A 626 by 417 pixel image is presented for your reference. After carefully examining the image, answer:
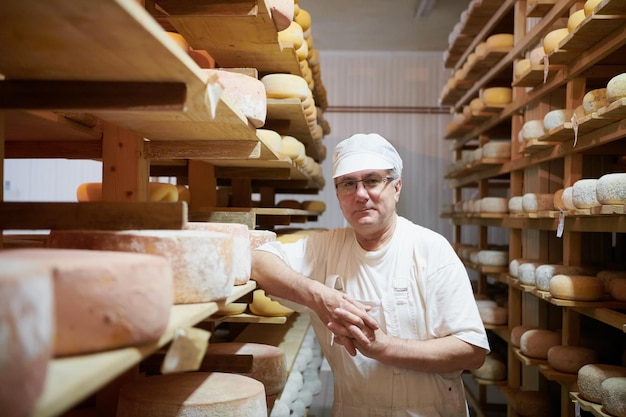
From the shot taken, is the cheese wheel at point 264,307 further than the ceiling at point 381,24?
No

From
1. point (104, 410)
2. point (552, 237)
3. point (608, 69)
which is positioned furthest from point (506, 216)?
point (104, 410)

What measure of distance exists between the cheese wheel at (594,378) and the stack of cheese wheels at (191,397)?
1.74m

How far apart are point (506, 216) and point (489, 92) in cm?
97

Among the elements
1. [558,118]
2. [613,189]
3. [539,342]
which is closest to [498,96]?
[558,118]

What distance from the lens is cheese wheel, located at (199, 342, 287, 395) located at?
213cm

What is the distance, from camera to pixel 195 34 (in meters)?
Result: 2.31

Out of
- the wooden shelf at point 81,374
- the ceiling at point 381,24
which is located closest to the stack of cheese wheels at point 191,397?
the wooden shelf at point 81,374

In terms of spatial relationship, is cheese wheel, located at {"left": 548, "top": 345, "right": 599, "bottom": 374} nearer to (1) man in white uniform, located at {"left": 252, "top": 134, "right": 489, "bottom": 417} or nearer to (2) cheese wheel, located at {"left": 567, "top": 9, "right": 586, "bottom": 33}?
(1) man in white uniform, located at {"left": 252, "top": 134, "right": 489, "bottom": 417}

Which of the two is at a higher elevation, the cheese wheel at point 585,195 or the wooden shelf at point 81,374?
the cheese wheel at point 585,195

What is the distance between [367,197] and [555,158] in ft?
6.71

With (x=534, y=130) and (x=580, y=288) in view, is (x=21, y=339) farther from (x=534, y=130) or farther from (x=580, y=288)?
(x=534, y=130)

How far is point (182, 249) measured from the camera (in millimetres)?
1175

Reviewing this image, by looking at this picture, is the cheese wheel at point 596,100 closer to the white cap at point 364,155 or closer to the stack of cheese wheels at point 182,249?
the white cap at point 364,155

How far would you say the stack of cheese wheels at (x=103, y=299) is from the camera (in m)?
0.82
